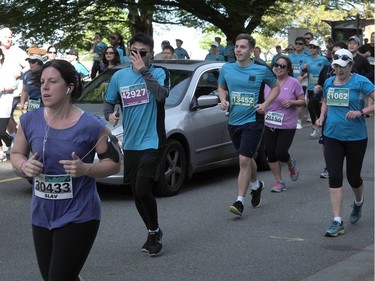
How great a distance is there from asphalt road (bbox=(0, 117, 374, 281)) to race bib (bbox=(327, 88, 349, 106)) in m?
1.25

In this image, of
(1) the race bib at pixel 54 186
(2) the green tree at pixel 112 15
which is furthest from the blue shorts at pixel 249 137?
(2) the green tree at pixel 112 15

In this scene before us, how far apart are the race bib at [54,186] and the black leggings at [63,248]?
165mm

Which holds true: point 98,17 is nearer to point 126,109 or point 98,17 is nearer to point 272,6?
point 272,6

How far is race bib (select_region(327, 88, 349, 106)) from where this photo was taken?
25.7 ft

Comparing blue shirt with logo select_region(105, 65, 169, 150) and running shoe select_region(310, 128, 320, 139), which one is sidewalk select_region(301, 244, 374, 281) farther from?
running shoe select_region(310, 128, 320, 139)

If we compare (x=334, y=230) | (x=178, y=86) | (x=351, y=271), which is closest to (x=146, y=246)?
(x=351, y=271)

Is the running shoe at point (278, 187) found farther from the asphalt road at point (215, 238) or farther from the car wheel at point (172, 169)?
the car wheel at point (172, 169)

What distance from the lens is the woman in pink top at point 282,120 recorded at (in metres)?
10.0

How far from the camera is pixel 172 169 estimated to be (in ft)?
31.7

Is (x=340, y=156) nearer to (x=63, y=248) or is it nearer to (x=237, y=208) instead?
(x=237, y=208)

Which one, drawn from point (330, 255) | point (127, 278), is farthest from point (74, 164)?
point (330, 255)

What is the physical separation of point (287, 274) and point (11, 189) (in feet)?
15.4

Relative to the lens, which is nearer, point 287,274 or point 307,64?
point 287,274

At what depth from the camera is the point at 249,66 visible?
8.73 meters
